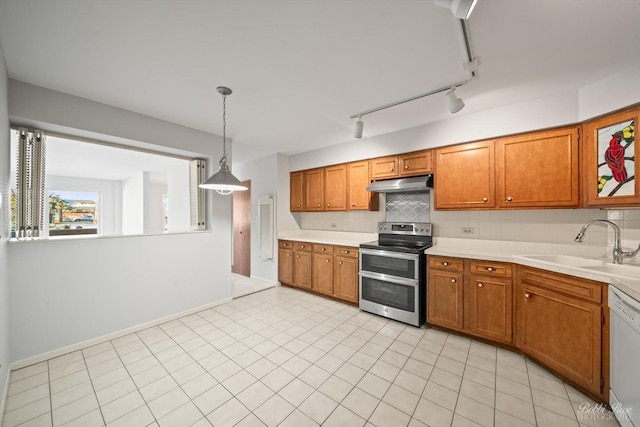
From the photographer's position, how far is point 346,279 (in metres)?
3.61

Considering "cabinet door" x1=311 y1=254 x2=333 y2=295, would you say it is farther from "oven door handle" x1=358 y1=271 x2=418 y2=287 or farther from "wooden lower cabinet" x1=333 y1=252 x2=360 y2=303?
"oven door handle" x1=358 y1=271 x2=418 y2=287

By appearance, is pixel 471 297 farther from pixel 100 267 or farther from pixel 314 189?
pixel 100 267

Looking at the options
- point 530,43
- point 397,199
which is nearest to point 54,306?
point 397,199

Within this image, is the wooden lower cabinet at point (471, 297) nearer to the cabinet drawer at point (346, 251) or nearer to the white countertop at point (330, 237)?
the cabinet drawer at point (346, 251)

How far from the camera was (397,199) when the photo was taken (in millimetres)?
3650

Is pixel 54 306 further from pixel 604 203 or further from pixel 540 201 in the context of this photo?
pixel 604 203

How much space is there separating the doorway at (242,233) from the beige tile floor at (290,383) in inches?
97.4

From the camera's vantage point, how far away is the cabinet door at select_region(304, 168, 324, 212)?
4258 millimetres

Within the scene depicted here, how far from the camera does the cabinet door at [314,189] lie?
426cm

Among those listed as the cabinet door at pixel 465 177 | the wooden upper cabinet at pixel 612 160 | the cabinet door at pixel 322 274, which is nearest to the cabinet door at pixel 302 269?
the cabinet door at pixel 322 274

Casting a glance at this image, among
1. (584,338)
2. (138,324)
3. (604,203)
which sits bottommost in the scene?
(138,324)

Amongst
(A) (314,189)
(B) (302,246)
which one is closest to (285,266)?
(B) (302,246)

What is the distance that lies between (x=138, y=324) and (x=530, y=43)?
14.6 feet

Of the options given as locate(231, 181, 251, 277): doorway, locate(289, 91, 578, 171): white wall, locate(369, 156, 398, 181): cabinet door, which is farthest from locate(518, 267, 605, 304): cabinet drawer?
locate(231, 181, 251, 277): doorway
